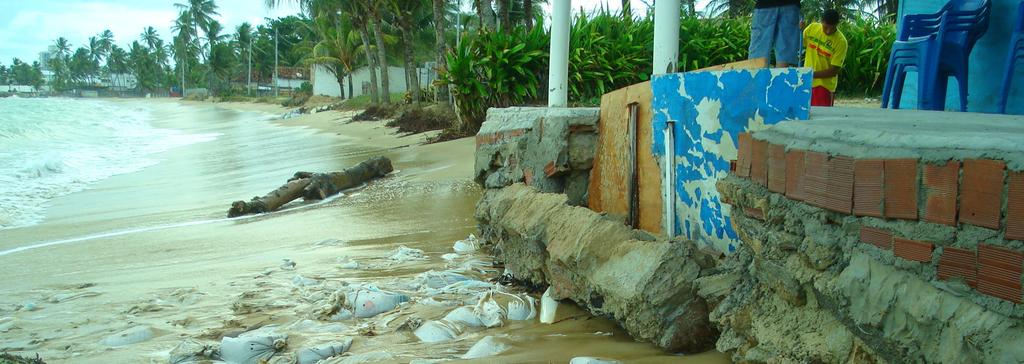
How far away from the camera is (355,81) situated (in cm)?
5375

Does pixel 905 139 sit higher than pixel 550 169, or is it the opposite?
pixel 905 139

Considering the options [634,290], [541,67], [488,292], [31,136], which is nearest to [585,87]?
[541,67]

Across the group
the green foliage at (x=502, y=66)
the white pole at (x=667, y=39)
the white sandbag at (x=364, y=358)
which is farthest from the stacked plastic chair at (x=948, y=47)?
the green foliage at (x=502, y=66)

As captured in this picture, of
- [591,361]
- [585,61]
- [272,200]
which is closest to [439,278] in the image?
[591,361]

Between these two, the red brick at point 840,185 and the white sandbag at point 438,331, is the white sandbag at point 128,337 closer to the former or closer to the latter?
the white sandbag at point 438,331

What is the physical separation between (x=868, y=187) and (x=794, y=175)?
0.33 m

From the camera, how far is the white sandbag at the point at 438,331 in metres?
3.20

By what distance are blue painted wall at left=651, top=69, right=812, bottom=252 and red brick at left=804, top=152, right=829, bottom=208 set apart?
1.97 ft

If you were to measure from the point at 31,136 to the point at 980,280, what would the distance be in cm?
3025

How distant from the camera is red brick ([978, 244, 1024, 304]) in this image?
1.50m

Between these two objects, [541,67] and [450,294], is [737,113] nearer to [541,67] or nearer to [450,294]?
[450,294]

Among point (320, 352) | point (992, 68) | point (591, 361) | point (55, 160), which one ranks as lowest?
point (55, 160)

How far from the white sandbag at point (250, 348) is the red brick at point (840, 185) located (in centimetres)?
227

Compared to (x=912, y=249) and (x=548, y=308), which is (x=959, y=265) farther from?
(x=548, y=308)
